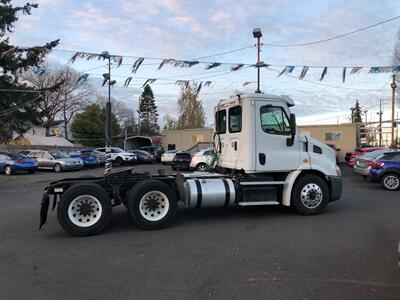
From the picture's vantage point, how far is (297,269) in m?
5.88

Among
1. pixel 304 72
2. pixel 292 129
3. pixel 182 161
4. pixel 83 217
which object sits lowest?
pixel 83 217

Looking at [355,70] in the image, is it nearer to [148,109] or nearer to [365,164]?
[365,164]

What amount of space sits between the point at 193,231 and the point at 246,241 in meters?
1.34

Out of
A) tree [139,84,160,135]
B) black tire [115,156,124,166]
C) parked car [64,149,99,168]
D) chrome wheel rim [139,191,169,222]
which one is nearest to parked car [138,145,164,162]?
black tire [115,156,124,166]

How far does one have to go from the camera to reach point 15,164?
27.4 metres

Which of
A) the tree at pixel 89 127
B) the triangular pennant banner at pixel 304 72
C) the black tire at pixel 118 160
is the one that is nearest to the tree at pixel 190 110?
the tree at pixel 89 127

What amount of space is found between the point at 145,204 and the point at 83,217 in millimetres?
1241

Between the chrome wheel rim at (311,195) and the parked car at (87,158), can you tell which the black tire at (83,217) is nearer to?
the chrome wheel rim at (311,195)

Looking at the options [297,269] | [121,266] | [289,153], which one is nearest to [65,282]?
[121,266]

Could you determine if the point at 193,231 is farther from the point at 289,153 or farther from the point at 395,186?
the point at 395,186

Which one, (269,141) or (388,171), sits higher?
(269,141)

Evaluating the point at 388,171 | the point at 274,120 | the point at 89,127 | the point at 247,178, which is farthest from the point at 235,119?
the point at 89,127

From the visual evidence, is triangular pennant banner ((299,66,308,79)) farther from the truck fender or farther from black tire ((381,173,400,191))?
the truck fender

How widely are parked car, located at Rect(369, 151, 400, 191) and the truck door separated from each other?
25.5 ft
